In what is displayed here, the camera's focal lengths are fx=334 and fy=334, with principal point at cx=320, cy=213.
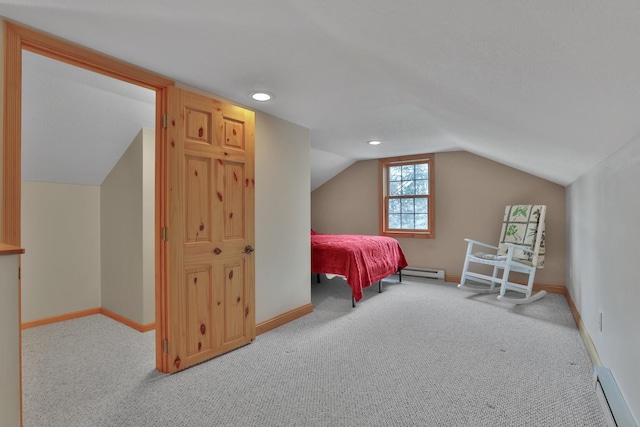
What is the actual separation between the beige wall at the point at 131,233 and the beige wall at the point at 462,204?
137 inches

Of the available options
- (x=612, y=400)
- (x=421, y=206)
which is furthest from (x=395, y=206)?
(x=612, y=400)

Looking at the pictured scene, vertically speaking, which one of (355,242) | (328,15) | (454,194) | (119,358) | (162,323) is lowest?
(119,358)

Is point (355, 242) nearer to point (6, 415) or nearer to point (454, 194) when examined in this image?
point (454, 194)

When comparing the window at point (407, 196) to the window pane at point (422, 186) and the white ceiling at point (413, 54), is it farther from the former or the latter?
the white ceiling at point (413, 54)

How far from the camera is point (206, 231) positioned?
2352mm

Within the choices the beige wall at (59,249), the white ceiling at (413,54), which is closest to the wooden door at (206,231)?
the white ceiling at (413,54)

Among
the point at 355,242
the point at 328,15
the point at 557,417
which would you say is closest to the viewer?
the point at 328,15

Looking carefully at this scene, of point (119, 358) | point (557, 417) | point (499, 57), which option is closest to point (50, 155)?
point (119, 358)

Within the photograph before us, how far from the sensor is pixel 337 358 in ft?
7.74

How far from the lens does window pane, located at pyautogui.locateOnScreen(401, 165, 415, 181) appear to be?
5.32 meters

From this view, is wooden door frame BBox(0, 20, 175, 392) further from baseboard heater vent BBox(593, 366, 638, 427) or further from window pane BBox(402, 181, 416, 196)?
window pane BBox(402, 181, 416, 196)

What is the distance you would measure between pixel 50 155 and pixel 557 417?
3912mm

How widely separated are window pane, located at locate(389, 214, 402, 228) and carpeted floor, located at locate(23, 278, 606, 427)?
234 centimetres

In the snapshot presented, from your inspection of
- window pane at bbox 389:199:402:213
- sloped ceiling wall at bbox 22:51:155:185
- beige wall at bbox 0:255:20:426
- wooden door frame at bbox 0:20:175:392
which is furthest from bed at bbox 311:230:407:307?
beige wall at bbox 0:255:20:426
